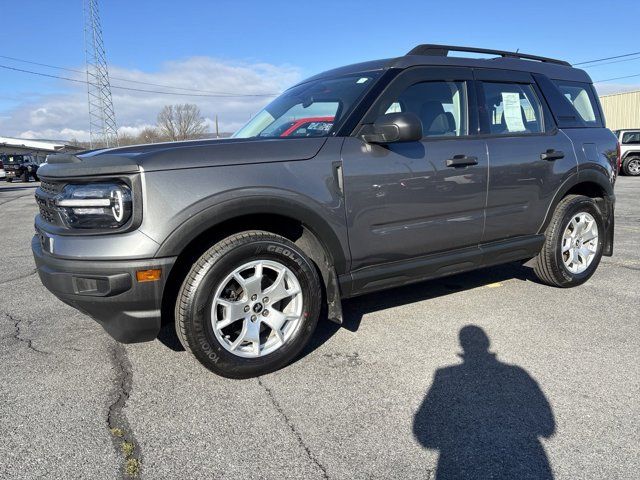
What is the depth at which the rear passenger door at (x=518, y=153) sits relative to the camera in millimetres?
3873

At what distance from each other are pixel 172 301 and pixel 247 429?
0.92 meters

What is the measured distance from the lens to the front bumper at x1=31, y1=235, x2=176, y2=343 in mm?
2613

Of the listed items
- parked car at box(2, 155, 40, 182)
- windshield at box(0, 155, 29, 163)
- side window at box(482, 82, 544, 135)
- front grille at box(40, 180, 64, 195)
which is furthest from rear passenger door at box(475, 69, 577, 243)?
windshield at box(0, 155, 29, 163)

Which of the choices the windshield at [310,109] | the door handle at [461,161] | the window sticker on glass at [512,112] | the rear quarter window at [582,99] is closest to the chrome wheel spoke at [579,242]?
the rear quarter window at [582,99]

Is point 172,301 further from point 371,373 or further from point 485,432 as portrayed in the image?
point 485,432

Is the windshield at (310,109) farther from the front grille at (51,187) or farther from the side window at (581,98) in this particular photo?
the side window at (581,98)

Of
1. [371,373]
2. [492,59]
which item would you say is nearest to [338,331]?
[371,373]

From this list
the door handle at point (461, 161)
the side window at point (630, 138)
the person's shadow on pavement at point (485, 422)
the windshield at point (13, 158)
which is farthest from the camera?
the windshield at point (13, 158)

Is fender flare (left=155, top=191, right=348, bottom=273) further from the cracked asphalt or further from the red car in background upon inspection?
the cracked asphalt

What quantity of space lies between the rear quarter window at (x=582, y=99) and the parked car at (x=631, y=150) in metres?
17.5

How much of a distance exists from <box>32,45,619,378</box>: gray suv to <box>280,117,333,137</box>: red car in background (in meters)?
0.02

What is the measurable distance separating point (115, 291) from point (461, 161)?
2.44 m

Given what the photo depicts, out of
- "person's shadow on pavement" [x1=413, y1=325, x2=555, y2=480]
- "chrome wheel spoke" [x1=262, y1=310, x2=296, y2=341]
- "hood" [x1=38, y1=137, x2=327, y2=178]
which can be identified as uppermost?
"hood" [x1=38, y1=137, x2=327, y2=178]

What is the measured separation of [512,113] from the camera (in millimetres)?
4145
